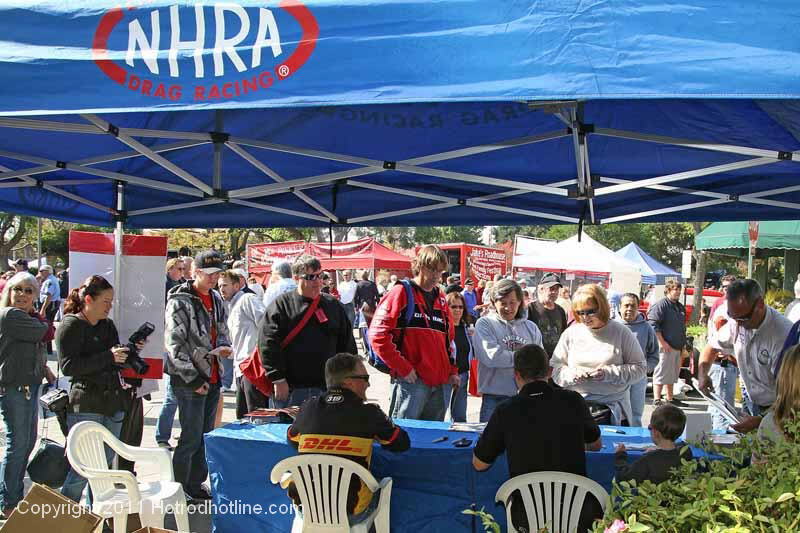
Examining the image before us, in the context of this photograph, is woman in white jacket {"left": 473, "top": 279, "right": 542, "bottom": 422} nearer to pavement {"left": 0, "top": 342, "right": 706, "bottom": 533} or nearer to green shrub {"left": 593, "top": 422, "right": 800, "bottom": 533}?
pavement {"left": 0, "top": 342, "right": 706, "bottom": 533}

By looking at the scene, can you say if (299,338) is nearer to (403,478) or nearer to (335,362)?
(335,362)

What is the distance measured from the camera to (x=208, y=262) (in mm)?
5250

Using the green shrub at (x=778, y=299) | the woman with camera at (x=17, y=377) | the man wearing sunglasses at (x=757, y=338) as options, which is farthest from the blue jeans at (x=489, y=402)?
the green shrub at (x=778, y=299)

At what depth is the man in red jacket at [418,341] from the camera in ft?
16.8

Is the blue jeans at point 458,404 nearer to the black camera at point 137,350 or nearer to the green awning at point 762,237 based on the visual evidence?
the black camera at point 137,350

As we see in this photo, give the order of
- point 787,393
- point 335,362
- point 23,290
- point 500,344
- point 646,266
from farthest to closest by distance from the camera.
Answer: point 646,266 → point 500,344 → point 23,290 → point 335,362 → point 787,393

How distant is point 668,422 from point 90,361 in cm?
345

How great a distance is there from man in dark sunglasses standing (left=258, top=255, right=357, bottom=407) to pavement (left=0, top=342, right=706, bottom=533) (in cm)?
99

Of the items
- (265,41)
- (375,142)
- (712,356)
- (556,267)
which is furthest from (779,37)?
(556,267)

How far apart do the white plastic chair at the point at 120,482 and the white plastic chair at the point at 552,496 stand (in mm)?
1997

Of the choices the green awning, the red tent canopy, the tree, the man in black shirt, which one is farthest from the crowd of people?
the tree

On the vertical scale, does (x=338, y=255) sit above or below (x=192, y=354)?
above

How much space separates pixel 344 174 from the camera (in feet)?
14.4

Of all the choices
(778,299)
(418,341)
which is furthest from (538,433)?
(778,299)
